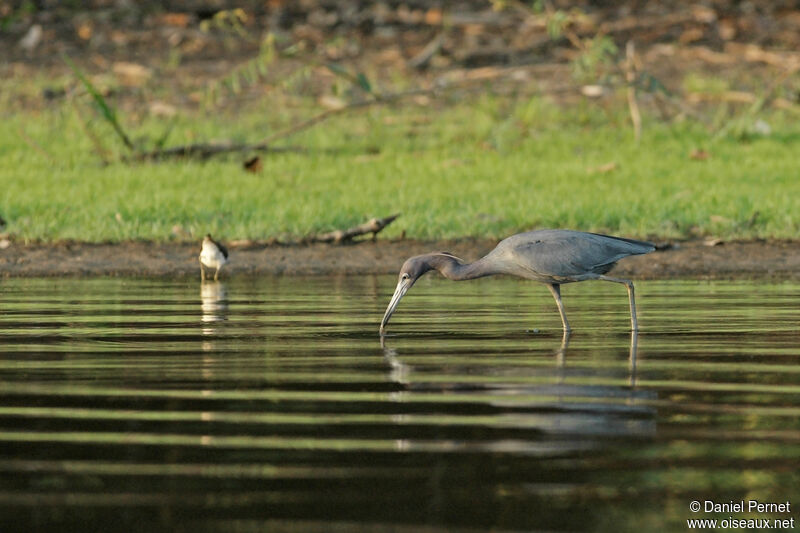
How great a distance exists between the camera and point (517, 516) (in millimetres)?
4852

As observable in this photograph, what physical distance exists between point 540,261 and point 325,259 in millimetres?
4382

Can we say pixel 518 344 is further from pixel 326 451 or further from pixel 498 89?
pixel 498 89

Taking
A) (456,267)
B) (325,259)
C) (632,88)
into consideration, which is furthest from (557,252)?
(632,88)

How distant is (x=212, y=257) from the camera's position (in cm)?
1269

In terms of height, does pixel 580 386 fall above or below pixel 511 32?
below

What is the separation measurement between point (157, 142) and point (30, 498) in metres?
13.3

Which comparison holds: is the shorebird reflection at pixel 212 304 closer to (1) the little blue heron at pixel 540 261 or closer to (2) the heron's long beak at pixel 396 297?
(2) the heron's long beak at pixel 396 297

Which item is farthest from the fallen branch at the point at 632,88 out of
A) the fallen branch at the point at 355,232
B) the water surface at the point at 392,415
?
the water surface at the point at 392,415

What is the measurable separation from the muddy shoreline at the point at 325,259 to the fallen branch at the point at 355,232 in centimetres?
7

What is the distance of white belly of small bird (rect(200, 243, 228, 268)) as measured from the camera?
12.6m

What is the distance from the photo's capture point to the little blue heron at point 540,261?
31.5ft

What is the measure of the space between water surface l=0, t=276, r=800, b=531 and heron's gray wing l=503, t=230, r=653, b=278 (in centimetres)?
35

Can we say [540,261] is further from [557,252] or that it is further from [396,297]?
[396,297]

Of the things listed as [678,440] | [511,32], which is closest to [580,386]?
[678,440]
